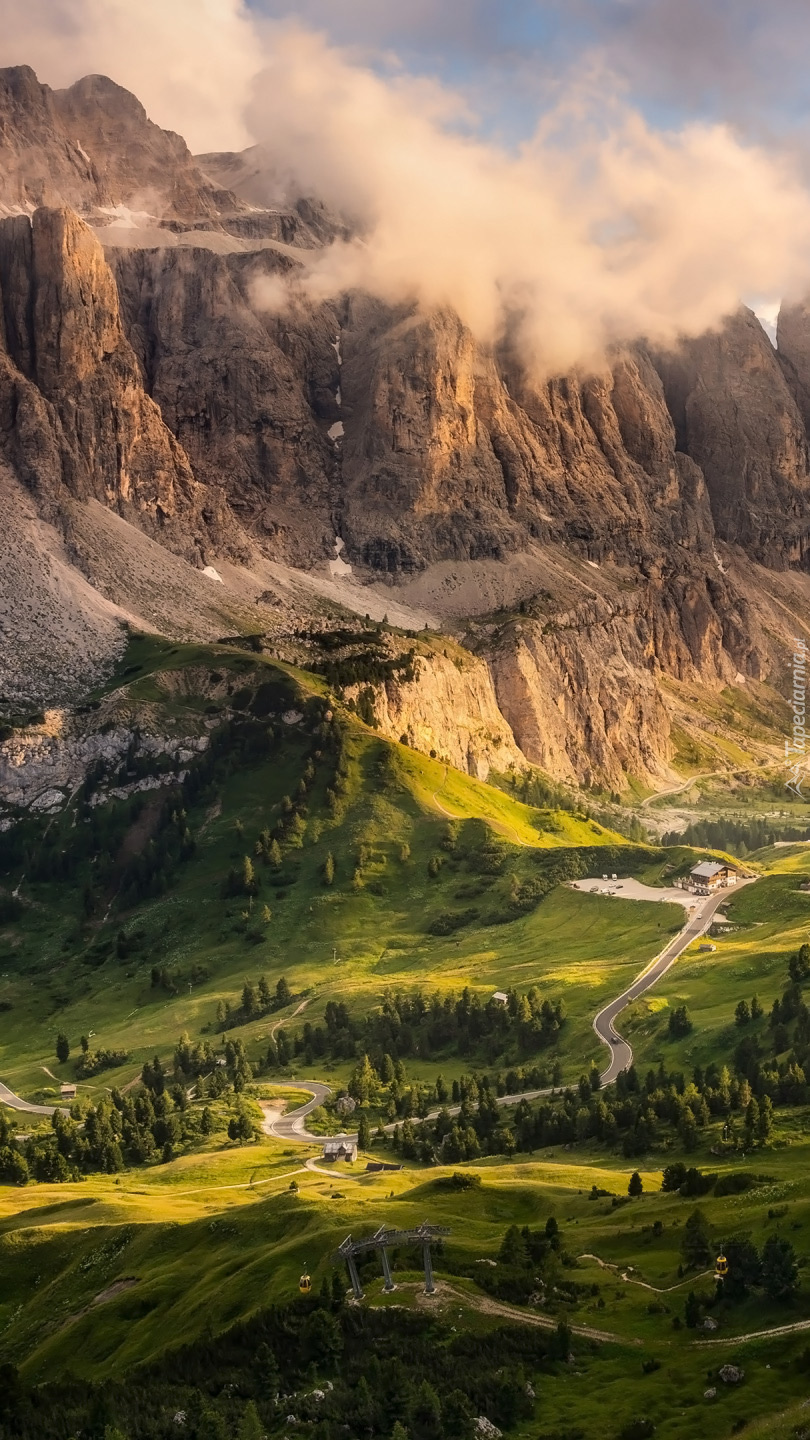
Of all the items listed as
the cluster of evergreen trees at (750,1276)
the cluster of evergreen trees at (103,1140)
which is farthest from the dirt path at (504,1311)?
the cluster of evergreen trees at (103,1140)

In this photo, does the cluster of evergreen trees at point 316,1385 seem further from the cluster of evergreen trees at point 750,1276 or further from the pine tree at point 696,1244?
the pine tree at point 696,1244

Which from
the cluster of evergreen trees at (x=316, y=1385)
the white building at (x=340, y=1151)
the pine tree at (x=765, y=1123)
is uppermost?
the pine tree at (x=765, y=1123)

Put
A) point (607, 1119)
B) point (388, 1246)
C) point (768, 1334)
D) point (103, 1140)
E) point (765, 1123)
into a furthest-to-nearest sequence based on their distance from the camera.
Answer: point (103, 1140) < point (607, 1119) < point (765, 1123) < point (388, 1246) < point (768, 1334)

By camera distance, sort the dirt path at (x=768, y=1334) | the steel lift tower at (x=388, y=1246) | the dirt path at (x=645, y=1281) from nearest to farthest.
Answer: the dirt path at (x=768, y=1334) → the dirt path at (x=645, y=1281) → the steel lift tower at (x=388, y=1246)

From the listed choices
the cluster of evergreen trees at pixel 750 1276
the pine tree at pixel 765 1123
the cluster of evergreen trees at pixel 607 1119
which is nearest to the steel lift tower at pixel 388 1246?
the cluster of evergreen trees at pixel 750 1276

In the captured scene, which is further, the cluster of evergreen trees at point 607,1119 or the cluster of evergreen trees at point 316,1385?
the cluster of evergreen trees at point 607,1119

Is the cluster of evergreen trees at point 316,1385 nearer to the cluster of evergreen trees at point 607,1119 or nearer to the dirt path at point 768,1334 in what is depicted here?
the dirt path at point 768,1334

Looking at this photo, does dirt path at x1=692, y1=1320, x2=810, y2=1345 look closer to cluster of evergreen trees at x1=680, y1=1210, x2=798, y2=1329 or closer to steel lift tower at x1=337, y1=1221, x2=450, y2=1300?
cluster of evergreen trees at x1=680, y1=1210, x2=798, y2=1329

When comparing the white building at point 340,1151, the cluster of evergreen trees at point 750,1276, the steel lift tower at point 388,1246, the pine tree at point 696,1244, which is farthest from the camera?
the white building at point 340,1151

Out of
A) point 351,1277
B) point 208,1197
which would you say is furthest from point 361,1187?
point 351,1277

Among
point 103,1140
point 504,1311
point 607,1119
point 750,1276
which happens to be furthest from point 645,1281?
point 103,1140

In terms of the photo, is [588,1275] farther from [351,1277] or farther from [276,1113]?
[276,1113]

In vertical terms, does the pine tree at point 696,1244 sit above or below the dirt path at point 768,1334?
above

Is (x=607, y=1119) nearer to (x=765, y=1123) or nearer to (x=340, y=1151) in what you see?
(x=765, y=1123)
